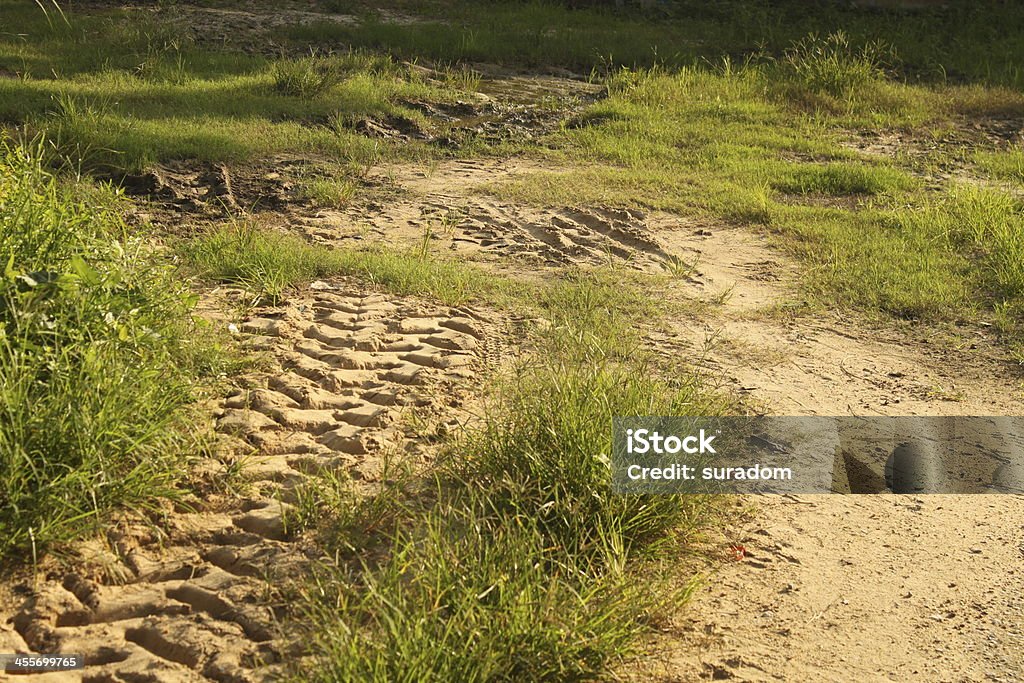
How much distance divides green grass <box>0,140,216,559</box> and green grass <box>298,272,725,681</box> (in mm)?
709

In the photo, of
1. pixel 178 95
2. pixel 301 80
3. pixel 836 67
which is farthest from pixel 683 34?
pixel 178 95

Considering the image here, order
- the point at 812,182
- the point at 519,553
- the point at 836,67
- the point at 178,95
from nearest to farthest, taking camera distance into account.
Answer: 1. the point at 519,553
2. the point at 812,182
3. the point at 178,95
4. the point at 836,67

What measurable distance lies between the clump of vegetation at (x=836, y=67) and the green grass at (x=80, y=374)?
6.49 meters

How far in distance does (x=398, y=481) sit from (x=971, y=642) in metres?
1.86

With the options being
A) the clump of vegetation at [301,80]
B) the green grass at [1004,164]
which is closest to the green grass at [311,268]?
the clump of vegetation at [301,80]

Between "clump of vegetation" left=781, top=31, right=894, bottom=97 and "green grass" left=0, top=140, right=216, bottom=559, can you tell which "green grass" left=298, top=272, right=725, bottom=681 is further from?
"clump of vegetation" left=781, top=31, right=894, bottom=97

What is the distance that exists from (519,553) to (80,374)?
1.53m

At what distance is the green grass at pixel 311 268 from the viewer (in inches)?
205

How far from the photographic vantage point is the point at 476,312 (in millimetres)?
5102

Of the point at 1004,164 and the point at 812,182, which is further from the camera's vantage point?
the point at 1004,164

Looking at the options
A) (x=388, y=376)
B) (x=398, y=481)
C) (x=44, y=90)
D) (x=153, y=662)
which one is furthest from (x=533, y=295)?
(x=44, y=90)

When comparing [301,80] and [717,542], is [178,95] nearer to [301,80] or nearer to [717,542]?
[301,80]

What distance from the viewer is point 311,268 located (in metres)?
5.42

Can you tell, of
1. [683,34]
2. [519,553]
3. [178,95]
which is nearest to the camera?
[519,553]
